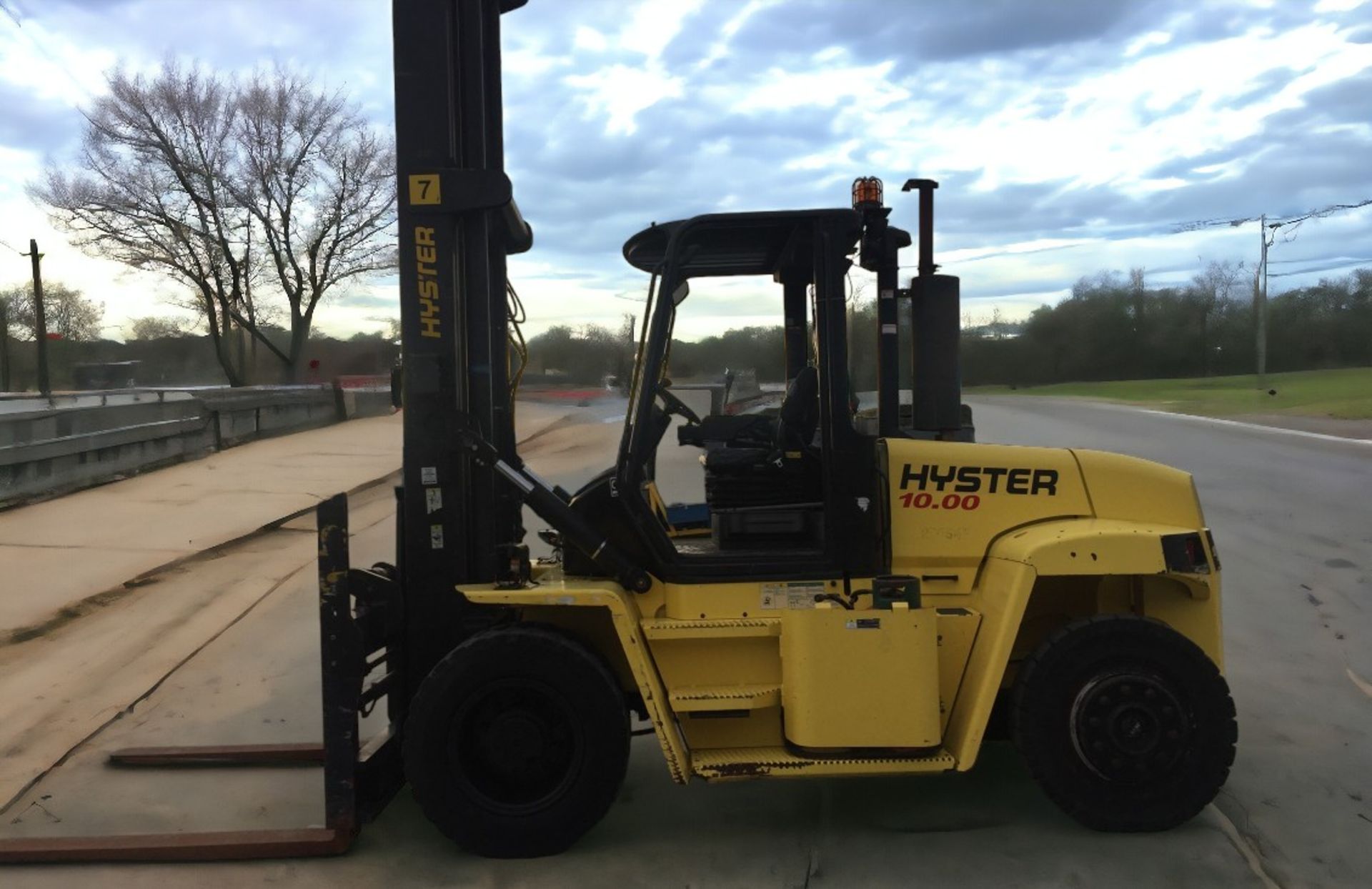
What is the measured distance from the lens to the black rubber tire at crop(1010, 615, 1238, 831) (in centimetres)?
438

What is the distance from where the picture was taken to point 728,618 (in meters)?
4.47

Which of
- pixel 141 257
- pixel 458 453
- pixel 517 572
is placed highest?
pixel 141 257

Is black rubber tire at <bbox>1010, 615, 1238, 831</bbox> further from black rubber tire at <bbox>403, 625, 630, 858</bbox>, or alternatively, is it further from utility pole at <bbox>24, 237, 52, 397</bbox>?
utility pole at <bbox>24, 237, 52, 397</bbox>

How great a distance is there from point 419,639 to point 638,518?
1.18 meters

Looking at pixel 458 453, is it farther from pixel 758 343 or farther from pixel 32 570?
pixel 32 570

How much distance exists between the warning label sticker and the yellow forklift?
1cm

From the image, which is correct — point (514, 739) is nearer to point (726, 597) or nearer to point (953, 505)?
point (726, 597)

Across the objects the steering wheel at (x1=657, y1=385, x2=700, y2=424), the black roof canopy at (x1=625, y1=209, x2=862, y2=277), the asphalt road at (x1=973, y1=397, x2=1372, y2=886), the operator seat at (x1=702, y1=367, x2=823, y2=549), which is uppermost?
the black roof canopy at (x1=625, y1=209, x2=862, y2=277)

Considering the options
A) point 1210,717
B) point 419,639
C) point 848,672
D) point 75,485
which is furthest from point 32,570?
point 1210,717

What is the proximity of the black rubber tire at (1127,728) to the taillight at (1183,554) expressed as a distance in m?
0.30

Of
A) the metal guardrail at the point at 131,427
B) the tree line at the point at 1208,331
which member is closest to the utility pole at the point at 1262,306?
the tree line at the point at 1208,331

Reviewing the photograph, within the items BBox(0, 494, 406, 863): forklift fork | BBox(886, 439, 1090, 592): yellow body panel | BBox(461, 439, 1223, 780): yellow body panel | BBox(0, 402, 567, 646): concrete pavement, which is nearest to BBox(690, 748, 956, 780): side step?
BBox(461, 439, 1223, 780): yellow body panel

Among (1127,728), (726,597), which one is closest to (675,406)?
(726,597)

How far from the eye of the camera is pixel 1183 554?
4508 mm
